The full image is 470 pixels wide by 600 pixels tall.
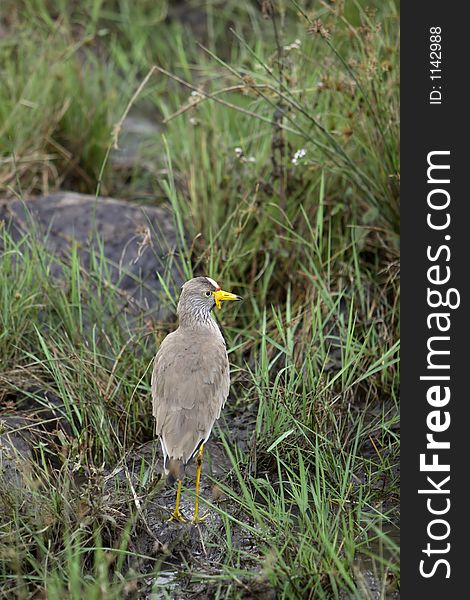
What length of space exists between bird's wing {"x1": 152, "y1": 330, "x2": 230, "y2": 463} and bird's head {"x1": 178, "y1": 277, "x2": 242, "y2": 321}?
5.4 inches

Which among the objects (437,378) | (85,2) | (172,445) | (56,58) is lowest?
(172,445)

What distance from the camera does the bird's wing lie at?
13.1 feet

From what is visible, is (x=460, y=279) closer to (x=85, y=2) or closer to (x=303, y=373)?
(x=303, y=373)

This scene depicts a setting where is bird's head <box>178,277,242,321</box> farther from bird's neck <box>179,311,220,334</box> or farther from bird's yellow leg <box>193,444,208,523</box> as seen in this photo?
bird's yellow leg <box>193,444,208,523</box>

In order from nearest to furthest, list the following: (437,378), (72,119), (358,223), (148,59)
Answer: (437,378)
(358,223)
(72,119)
(148,59)

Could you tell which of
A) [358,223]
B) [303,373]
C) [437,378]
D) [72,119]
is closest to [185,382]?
[303,373]

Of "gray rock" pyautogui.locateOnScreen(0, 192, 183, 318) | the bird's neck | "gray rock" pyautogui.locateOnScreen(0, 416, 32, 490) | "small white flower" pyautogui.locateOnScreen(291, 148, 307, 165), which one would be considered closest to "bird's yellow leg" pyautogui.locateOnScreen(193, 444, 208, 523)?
the bird's neck

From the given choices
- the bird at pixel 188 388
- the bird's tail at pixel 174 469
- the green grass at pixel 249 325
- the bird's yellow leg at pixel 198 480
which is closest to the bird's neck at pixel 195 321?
the bird at pixel 188 388

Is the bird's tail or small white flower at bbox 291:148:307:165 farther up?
small white flower at bbox 291:148:307:165

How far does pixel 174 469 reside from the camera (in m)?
3.90

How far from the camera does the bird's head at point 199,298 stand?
14.5 ft

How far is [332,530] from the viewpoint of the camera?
3.78 metres

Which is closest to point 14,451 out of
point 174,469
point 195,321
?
point 174,469

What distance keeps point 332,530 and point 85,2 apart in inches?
213
